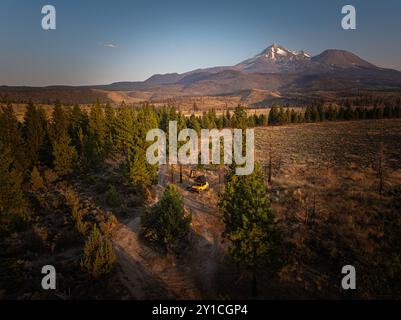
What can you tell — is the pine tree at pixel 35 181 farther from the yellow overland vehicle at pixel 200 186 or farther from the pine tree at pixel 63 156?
the yellow overland vehicle at pixel 200 186

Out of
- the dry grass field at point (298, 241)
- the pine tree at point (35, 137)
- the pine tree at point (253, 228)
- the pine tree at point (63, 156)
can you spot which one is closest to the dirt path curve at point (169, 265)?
the dry grass field at point (298, 241)

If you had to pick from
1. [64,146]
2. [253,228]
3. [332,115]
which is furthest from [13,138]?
[332,115]

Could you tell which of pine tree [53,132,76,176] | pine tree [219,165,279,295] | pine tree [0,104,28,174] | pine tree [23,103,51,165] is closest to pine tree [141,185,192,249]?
pine tree [219,165,279,295]

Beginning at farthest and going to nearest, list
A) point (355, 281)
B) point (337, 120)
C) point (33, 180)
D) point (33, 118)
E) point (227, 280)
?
point (337, 120), point (33, 118), point (33, 180), point (227, 280), point (355, 281)
